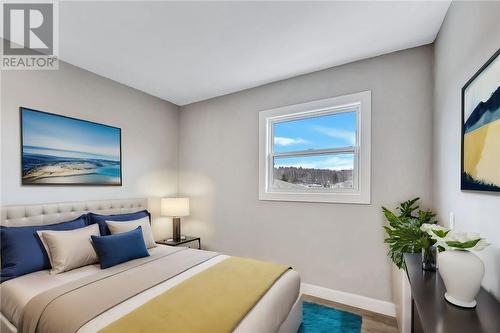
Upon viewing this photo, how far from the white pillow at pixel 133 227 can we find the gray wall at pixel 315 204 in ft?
3.42

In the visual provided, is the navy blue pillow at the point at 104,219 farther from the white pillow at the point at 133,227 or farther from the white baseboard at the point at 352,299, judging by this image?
the white baseboard at the point at 352,299

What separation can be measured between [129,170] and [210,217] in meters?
1.34

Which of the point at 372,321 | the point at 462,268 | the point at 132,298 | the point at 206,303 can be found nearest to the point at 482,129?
the point at 462,268

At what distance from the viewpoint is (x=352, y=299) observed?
8.27ft

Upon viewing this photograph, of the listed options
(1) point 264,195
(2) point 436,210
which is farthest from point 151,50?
(2) point 436,210

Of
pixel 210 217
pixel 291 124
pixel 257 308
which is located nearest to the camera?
pixel 257 308

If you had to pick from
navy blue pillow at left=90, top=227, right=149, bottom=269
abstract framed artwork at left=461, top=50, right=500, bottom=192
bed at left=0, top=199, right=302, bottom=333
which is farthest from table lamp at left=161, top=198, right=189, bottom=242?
abstract framed artwork at left=461, top=50, right=500, bottom=192

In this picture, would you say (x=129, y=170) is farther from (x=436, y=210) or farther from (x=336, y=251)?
(x=436, y=210)

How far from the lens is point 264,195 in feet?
10.2

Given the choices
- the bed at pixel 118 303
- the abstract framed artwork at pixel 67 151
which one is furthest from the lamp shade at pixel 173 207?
the bed at pixel 118 303

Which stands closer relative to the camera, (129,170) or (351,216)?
(351,216)

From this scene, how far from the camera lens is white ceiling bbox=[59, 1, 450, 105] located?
1.79 meters

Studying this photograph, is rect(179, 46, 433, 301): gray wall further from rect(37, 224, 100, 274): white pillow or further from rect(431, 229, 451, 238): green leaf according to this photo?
rect(37, 224, 100, 274): white pillow

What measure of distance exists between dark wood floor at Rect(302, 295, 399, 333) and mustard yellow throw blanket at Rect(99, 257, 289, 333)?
0.98m
